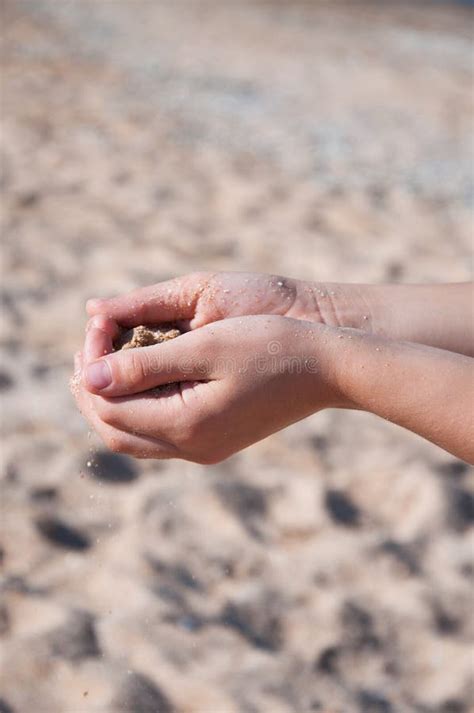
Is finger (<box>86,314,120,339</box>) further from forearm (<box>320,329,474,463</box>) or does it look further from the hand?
forearm (<box>320,329,474,463</box>)

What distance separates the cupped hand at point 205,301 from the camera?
4.96ft

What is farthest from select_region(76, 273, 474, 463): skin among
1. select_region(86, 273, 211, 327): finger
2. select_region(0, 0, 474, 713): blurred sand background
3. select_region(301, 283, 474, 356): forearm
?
select_region(0, 0, 474, 713): blurred sand background

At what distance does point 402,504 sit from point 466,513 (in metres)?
0.14

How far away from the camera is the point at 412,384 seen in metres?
1.24

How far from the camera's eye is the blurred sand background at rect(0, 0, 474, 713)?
157 centimetres

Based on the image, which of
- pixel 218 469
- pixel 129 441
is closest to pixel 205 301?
pixel 129 441

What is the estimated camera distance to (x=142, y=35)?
561cm

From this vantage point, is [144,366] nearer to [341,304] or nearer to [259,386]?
[259,386]

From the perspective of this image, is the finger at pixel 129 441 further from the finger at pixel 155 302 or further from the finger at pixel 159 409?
the finger at pixel 155 302

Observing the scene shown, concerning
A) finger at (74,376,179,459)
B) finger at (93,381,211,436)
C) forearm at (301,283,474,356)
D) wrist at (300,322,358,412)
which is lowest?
finger at (74,376,179,459)

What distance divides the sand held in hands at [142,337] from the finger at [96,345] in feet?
0.08

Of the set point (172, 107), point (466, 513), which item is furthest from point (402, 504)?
point (172, 107)

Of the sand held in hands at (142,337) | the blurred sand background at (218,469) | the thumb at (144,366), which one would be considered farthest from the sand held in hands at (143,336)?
the blurred sand background at (218,469)

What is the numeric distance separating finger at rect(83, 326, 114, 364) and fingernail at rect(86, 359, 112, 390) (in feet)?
0.27
